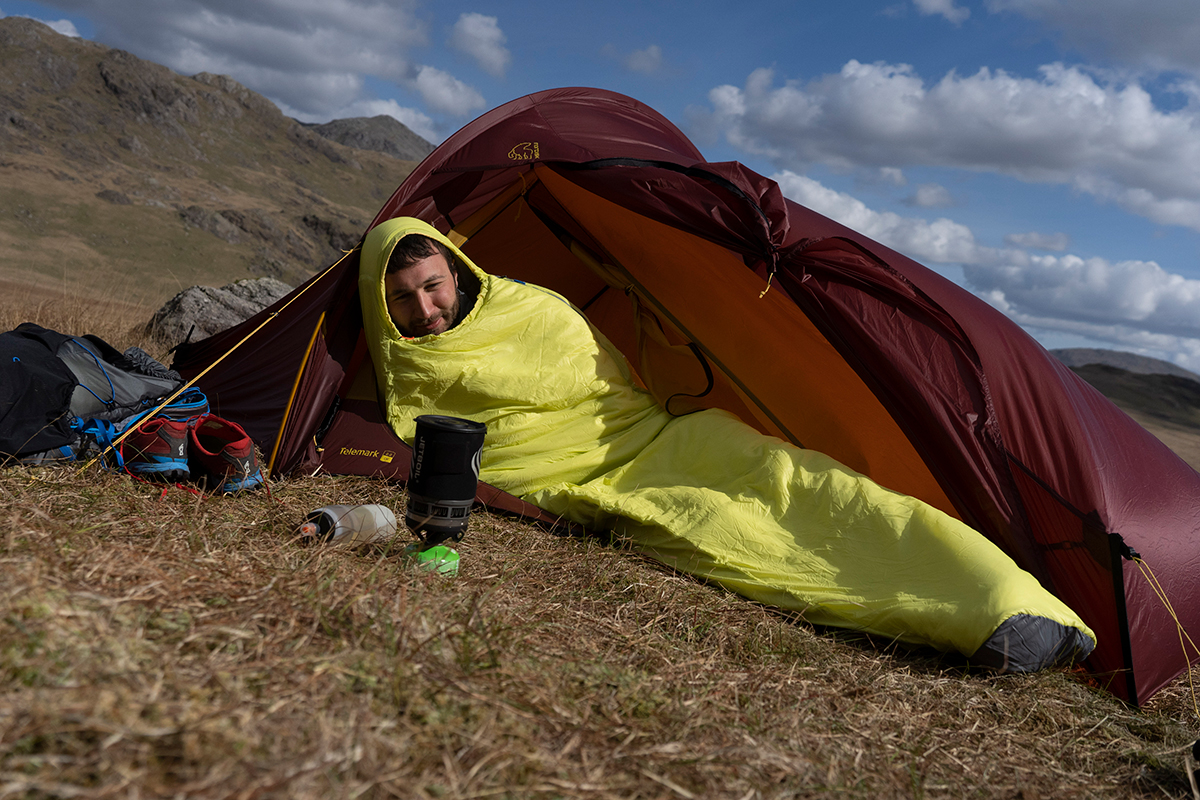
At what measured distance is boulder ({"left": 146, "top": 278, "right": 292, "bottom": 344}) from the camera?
22.1ft

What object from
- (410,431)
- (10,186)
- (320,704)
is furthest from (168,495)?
(10,186)

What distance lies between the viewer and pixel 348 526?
253cm

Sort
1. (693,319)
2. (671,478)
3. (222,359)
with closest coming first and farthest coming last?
1. (671,478)
2. (222,359)
3. (693,319)

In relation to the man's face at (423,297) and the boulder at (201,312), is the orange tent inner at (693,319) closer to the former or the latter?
the man's face at (423,297)

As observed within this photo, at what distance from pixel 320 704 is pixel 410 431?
7.39 feet

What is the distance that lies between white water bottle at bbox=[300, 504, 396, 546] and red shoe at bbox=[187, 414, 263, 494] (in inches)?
22.9

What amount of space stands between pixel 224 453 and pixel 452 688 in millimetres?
1826

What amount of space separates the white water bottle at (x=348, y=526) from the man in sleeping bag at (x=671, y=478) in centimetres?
89

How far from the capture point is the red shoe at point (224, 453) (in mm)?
2988

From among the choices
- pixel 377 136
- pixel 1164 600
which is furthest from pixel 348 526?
pixel 377 136

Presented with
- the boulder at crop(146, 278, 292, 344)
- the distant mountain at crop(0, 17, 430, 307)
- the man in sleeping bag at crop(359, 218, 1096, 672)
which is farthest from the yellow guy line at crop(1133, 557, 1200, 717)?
the distant mountain at crop(0, 17, 430, 307)

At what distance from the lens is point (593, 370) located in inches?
145

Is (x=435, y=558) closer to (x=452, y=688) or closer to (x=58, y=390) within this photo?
(x=452, y=688)

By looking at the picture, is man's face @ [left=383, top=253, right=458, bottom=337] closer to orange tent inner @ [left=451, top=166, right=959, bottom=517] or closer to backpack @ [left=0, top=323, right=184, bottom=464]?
orange tent inner @ [left=451, top=166, right=959, bottom=517]
